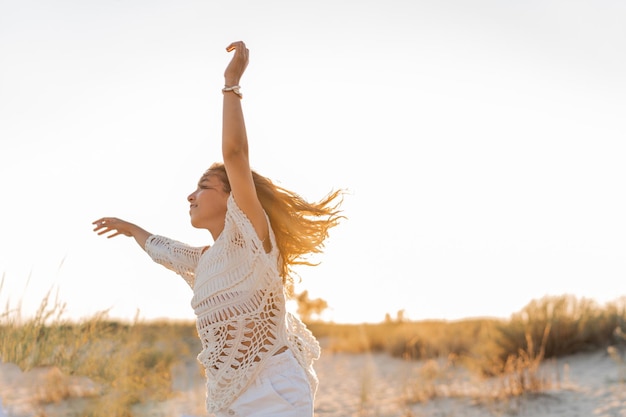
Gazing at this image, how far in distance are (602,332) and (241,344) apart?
9858 millimetres

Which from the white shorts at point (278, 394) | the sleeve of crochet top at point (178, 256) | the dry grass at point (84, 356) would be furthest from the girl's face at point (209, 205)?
the dry grass at point (84, 356)

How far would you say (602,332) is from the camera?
11.6m

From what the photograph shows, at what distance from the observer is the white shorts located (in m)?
2.78

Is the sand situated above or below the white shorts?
below

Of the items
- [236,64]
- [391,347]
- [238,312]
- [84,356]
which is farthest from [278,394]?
[391,347]

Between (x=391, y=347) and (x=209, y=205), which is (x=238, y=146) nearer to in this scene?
(x=209, y=205)

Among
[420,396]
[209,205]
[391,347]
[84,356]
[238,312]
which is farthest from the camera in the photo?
[391,347]

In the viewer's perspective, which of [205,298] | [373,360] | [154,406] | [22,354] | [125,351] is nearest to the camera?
[205,298]

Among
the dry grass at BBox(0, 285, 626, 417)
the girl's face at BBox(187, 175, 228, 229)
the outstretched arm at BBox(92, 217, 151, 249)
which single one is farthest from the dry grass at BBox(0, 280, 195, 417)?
the girl's face at BBox(187, 175, 228, 229)

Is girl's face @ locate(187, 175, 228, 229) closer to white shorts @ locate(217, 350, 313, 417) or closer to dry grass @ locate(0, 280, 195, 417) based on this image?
white shorts @ locate(217, 350, 313, 417)

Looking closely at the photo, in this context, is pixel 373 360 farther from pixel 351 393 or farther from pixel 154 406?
pixel 154 406

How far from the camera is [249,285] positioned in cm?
295

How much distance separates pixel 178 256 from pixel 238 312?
98 cm

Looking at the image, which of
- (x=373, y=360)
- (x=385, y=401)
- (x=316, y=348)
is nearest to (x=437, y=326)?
(x=373, y=360)
